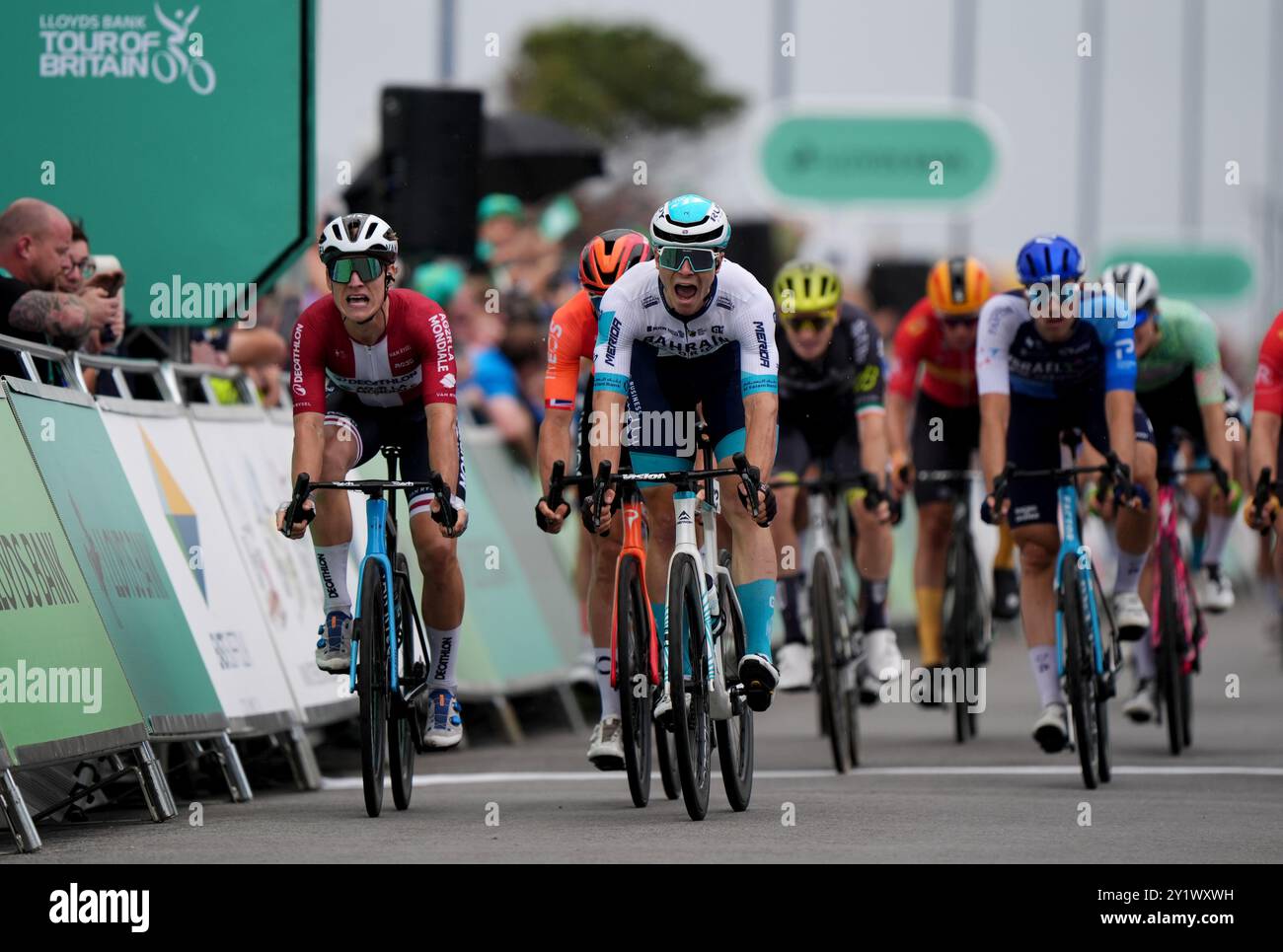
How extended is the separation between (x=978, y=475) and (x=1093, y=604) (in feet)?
10.7

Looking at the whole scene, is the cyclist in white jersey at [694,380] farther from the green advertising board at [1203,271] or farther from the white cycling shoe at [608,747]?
the green advertising board at [1203,271]

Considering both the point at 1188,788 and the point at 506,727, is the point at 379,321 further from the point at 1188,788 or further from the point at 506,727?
the point at 506,727

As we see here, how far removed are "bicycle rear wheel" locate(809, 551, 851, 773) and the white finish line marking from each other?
0.51ft

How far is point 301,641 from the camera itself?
1148 cm

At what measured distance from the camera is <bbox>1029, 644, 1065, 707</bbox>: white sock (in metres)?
10.8

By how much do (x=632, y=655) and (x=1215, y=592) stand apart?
703 centimetres

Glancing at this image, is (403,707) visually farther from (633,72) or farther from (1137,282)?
(633,72)

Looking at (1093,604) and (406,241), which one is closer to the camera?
(1093,604)

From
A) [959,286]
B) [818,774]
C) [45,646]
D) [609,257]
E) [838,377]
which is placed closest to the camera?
[45,646]

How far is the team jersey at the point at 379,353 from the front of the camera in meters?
9.23

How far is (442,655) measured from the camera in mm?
Answer: 9703

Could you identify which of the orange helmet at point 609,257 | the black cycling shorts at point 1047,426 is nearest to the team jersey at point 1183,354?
the black cycling shorts at point 1047,426
